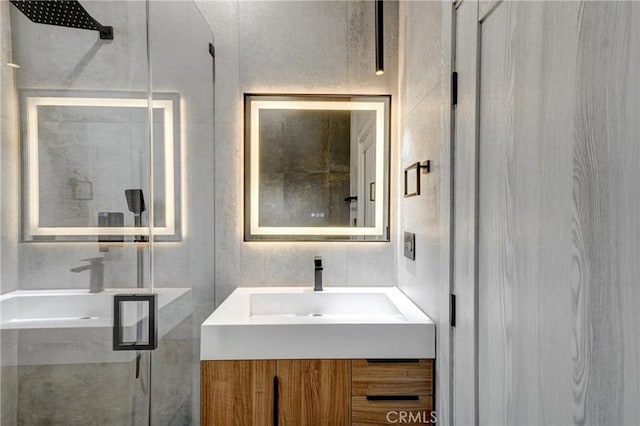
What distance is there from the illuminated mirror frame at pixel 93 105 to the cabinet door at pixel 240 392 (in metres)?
0.53

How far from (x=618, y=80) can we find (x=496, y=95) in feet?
1.13

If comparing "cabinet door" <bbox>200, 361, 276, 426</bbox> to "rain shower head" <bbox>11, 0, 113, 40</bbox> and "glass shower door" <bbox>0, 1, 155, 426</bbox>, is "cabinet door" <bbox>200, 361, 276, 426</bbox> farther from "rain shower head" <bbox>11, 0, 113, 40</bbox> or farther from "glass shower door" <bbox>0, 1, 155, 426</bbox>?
"rain shower head" <bbox>11, 0, 113, 40</bbox>

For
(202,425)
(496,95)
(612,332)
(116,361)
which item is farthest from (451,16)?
(202,425)

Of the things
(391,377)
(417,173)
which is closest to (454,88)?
(417,173)

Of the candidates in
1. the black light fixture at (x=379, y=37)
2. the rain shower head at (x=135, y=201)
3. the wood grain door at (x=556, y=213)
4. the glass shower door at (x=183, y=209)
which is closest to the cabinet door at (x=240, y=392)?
the glass shower door at (x=183, y=209)

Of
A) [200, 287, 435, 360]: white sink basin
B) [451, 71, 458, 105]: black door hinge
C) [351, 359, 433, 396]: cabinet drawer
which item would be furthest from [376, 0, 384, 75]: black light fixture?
[351, 359, 433, 396]: cabinet drawer

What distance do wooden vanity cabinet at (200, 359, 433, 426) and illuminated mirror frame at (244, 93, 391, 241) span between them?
0.71 metres

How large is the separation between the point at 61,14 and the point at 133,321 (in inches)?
34.8

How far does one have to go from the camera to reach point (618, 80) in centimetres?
50

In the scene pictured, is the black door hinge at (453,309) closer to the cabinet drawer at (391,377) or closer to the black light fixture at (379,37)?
the cabinet drawer at (391,377)

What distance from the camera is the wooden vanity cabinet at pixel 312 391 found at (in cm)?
126

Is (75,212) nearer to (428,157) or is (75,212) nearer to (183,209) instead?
(183,209)

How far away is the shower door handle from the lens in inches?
41.9

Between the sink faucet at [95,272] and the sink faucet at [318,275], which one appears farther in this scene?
the sink faucet at [318,275]
